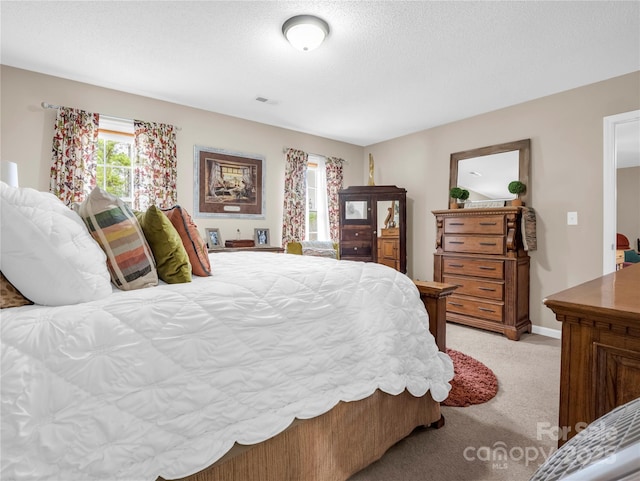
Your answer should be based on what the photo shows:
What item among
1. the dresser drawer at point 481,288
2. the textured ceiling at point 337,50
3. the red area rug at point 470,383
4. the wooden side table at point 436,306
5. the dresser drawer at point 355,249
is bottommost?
the red area rug at point 470,383

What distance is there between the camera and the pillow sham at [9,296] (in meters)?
0.94

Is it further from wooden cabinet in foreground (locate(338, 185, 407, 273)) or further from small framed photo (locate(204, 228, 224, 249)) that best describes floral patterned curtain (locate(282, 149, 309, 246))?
small framed photo (locate(204, 228, 224, 249))

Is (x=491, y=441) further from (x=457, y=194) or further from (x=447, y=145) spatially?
(x=447, y=145)

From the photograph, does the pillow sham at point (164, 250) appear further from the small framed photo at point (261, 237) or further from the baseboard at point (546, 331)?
the baseboard at point (546, 331)

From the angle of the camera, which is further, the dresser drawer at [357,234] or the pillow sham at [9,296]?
the dresser drawer at [357,234]

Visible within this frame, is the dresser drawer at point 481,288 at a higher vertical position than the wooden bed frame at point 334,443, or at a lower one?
higher

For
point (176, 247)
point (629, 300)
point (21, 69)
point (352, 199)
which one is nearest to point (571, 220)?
point (352, 199)

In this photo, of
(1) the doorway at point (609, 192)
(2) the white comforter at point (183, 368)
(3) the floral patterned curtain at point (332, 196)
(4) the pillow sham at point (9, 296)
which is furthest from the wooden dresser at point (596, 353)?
(3) the floral patterned curtain at point (332, 196)

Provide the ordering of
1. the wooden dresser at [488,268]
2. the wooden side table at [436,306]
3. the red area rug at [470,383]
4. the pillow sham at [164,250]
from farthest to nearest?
the wooden dresser at [488,268]
the red area rug at [470,383]
the wooden side table at [436,306]
the pillow sham at [164,250]

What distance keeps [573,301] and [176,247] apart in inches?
56.1

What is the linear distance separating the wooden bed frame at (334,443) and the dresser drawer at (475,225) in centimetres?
221

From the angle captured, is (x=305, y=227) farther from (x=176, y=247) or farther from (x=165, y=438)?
(x=165, y=438)

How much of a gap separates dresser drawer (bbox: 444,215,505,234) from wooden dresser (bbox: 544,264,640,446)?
8.69 ft

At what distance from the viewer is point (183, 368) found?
3.22 feet
